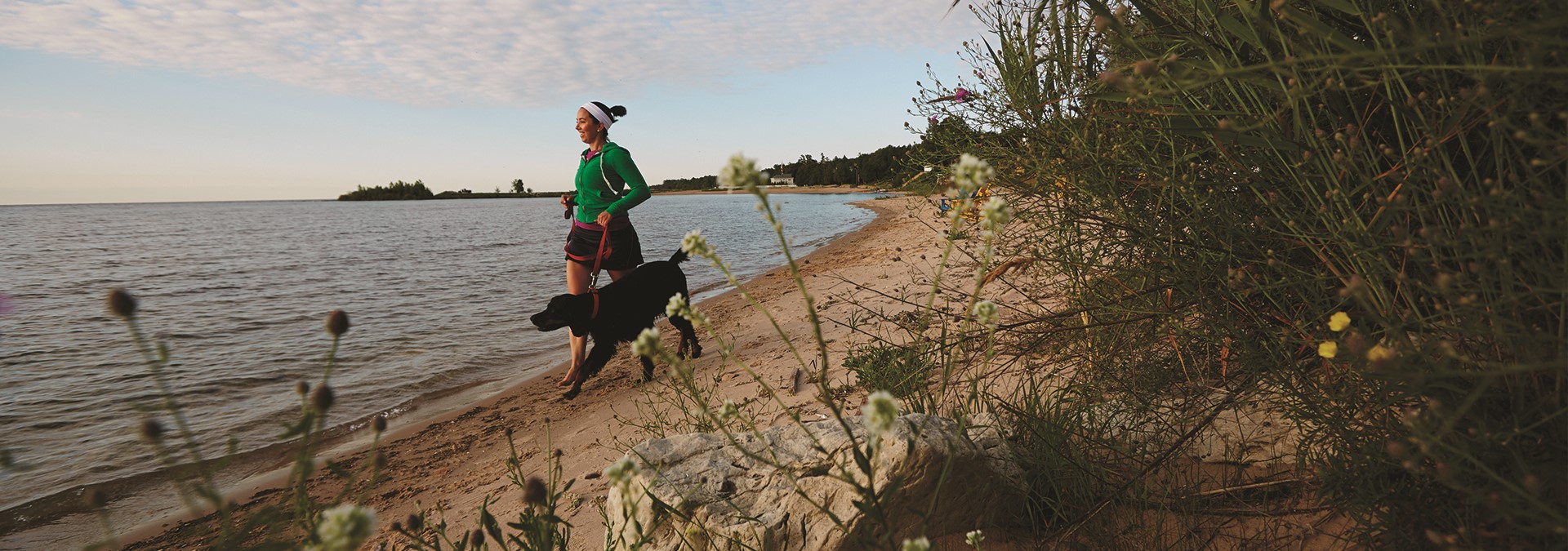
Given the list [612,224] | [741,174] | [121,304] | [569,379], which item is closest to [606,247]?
[612,224]

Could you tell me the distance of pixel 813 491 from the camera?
230 cm

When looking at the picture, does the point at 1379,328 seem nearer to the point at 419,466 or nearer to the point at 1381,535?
the point at 1381,535

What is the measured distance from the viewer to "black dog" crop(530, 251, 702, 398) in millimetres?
5250

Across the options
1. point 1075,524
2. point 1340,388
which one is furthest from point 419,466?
point 1340,388

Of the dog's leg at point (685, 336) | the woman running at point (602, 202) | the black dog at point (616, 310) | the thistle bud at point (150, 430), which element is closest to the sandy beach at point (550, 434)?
the dog's leg at point (685, 336)

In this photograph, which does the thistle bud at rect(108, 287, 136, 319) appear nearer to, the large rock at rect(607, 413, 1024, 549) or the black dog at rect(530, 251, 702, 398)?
the large rock at rect(607, 413, 1024, 549)

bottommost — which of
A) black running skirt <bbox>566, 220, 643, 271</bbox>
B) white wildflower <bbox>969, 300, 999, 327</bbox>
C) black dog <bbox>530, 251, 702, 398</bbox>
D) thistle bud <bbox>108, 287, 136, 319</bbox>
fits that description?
black dog <bbox>530, 251, 702, 398</bbox>

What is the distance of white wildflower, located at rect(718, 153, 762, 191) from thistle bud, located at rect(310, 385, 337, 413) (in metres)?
0.66

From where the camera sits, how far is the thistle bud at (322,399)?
3.41ft

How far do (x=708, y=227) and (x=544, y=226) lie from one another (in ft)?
29.6

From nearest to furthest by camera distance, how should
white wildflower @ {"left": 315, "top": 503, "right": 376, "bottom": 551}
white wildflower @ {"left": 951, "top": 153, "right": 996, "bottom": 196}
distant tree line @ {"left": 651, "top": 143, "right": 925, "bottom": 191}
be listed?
white wildflower @ {"left": 315, "top": 503, "right": 376, "bottom": 551} < white wildflower @ {"left": 951, "top": 153, "right": 996, "bottom": 196} < distant tree line @ {"left": 651, "top": 143, "right": 925, "bottom": 191}

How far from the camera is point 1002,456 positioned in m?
2.46

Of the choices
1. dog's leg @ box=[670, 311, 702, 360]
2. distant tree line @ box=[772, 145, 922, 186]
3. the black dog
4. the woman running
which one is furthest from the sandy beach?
distant tree line @ box=[772, 145, 922, 186]

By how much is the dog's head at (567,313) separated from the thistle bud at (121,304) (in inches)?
157
